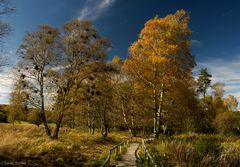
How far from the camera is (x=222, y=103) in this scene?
63.2 metres

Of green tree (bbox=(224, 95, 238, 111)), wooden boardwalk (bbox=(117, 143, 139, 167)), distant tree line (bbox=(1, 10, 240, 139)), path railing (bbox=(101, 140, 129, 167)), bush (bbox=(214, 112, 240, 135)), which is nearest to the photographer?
path railing (bbox=(101, 140, 129, 167))

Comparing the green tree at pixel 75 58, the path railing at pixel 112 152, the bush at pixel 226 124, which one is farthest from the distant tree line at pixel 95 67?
the bush at pixel 226 124

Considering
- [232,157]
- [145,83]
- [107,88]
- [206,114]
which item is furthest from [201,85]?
[232,157]

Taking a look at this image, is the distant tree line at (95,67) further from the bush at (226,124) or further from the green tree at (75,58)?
the bush at (226,124)

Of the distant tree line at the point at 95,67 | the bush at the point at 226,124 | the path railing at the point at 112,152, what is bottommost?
the path railing at the point at 112,152

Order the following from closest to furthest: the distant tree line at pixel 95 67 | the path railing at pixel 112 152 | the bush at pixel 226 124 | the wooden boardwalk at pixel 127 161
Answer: the path railing at pixel 112 152 < the wooden boardwalk at pixel 127 161 < the distant tree line at pixel 95 67 < the bush at pixel 226 124

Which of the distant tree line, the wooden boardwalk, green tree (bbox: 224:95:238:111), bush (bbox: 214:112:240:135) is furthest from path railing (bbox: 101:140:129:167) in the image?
green tree (bbox: 224:95:238:111)

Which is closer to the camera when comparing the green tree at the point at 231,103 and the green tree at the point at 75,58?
the green tree at the point at 75,58

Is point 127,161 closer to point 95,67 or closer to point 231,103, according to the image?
point 95,67

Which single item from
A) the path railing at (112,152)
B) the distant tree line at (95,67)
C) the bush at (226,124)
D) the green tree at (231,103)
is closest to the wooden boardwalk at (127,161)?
the path railing at (112,152)

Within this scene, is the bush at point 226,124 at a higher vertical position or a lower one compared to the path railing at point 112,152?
higher

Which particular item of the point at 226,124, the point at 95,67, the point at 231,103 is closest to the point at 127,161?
the point at 95,67

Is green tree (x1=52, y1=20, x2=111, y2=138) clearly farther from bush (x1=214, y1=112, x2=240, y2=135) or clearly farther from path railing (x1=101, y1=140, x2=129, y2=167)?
bush (x1=214, y1=112, x2=240, y2=135)

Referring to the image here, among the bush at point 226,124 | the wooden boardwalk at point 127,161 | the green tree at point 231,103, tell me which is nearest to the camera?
the wooden boardwalk at point 127,161
